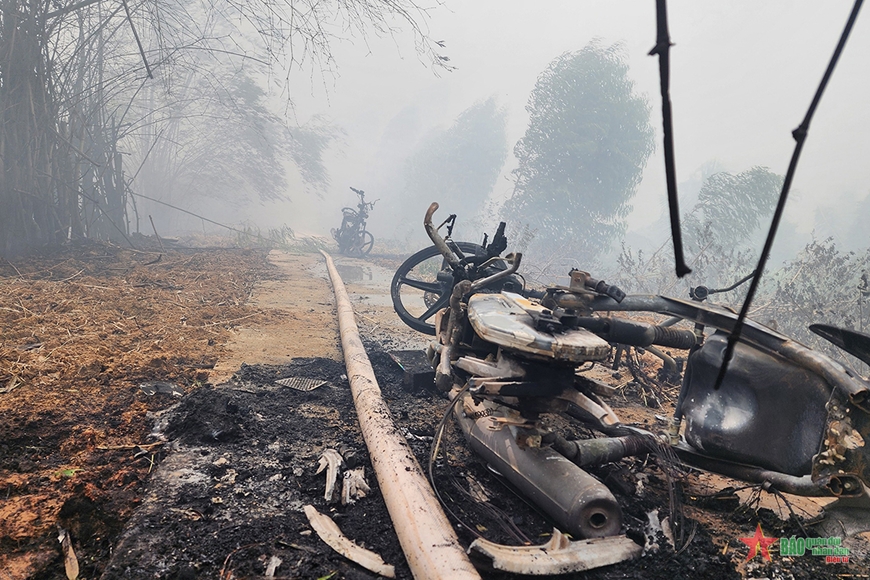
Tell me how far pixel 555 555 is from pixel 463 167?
1806 inches

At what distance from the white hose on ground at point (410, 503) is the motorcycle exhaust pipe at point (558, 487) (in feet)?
1.43

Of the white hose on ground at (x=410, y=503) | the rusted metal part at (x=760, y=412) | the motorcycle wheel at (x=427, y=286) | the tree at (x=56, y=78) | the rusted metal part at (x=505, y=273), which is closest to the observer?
the white hose on ground at (x=410, y=503)

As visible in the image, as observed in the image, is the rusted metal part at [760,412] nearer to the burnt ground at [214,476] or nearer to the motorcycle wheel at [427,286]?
the burnt ground at [214,476]

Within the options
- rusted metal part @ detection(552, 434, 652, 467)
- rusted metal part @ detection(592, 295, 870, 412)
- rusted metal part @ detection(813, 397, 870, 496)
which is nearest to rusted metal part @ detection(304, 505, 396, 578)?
rusted metal part @ detection(552, 434, 652, 467)

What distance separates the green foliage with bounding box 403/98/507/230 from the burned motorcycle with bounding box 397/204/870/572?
4318 centimetres

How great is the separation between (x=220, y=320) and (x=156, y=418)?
2.61 metres

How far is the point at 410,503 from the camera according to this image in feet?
5.97

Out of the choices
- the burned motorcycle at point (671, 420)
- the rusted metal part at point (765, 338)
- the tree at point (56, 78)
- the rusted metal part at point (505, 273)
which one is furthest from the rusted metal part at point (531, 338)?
the tree at point (56, 78)

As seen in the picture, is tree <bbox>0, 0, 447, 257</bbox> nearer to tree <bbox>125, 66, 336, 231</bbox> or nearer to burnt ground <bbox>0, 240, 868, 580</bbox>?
burnt ground <bbox>0, 240, 868, 580</bbox>

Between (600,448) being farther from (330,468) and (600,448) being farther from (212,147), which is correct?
(212,147)

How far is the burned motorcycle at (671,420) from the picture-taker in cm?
179

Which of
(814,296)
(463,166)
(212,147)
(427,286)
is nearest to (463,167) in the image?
(463,166)

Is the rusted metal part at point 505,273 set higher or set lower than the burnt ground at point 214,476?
higher

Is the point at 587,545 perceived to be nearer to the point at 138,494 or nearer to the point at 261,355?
the point at 138,494
